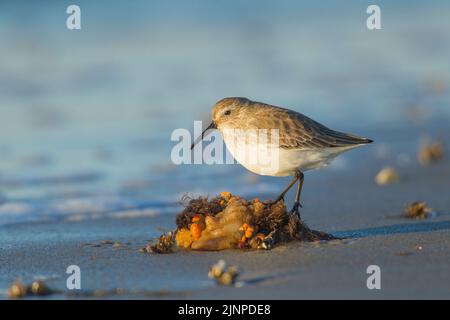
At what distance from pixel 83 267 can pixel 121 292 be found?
80 cm

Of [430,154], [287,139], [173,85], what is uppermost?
[173,85]

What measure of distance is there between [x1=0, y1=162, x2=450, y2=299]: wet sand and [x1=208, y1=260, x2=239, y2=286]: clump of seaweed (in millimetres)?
55

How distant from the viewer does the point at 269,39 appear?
20.5 m

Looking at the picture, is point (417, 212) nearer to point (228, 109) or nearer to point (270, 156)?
point (270, 156)

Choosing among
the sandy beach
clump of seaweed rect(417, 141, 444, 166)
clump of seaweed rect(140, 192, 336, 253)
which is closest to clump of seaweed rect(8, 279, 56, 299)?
the sandy beach

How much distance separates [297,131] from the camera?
7305 mm

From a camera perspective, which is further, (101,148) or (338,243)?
(101,148)

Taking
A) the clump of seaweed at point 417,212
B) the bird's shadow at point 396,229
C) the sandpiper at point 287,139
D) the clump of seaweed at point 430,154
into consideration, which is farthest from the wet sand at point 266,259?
the clump of seaweed at point 430,154

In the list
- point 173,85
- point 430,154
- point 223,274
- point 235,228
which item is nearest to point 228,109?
point 235,228

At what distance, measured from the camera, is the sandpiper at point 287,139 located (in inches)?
283

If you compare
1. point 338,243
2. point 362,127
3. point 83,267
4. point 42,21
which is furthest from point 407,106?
point 42,21

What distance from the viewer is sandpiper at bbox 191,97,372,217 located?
7.18 metres

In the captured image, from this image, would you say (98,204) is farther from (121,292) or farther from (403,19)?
(403,19)

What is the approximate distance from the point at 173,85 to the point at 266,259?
32.3 ft
